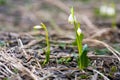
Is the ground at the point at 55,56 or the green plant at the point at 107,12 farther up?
the green plant at the point at 107,12

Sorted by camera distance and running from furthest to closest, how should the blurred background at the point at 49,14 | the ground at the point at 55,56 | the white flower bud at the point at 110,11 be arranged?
the blurred background at the point at 49,14, the white flower bud at the point at 110,11, the ground at the point at 55,56

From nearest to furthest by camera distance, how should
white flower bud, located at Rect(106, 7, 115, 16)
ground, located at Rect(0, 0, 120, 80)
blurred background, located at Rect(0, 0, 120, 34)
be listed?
1. ground, located at Rect(0, 0, 120, 80)
2. white flower bud, located at Rect(106, 7, 115, 16)
3. blurred background, located at Rect(0, 0, 120, 34)

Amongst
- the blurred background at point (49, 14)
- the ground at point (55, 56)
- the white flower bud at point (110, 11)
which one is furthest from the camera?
the blurred background at point (49, 14)

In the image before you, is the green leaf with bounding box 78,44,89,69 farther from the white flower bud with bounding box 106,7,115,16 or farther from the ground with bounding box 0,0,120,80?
the white flower bud with bounding box 106,7,115,16

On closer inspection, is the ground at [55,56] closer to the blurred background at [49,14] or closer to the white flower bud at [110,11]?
the blurred background at [49,14]

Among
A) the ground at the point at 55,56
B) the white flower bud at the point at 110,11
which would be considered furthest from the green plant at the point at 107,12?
the ground at the point at 55,56

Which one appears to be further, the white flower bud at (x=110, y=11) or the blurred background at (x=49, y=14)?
the blurred background at (x=49, y=14)

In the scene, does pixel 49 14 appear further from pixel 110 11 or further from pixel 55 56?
pixel 55 56

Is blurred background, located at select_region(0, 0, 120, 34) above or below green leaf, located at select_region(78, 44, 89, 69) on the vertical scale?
above

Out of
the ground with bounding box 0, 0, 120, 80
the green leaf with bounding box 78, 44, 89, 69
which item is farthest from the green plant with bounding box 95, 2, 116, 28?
the green leaf with bounding box 78, 44, 89, 69

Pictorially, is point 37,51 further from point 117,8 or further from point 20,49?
point 117,8

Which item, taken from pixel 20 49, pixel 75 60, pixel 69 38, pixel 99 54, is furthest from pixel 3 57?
pixel 69 38
